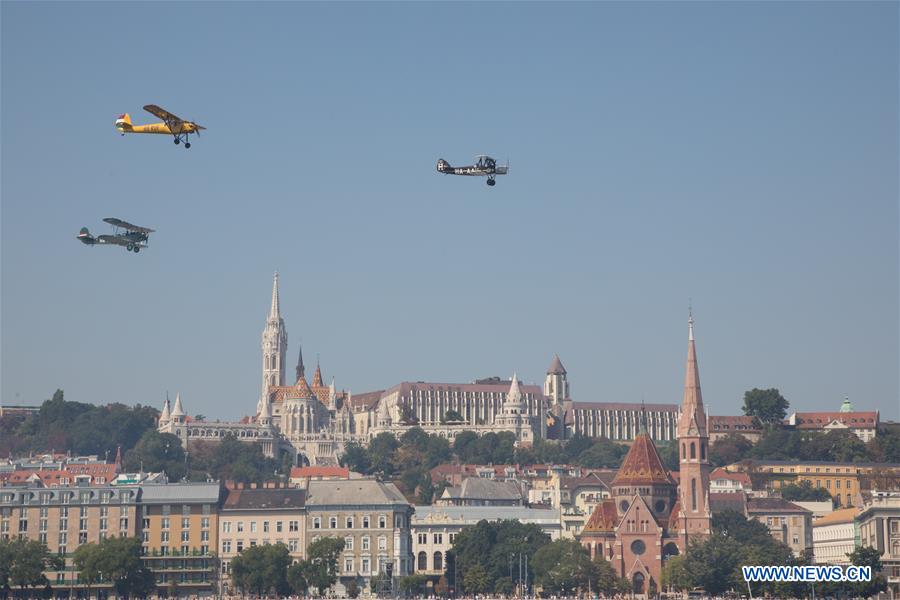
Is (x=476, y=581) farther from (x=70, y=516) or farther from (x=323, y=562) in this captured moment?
(x=70, y=516)

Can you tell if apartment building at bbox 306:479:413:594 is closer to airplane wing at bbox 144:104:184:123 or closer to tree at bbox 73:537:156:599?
tree at bbox 73:537:156:599

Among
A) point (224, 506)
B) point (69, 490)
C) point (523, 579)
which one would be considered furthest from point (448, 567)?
point (69, 490)

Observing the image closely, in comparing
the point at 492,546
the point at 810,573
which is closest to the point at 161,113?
the point at 810,573

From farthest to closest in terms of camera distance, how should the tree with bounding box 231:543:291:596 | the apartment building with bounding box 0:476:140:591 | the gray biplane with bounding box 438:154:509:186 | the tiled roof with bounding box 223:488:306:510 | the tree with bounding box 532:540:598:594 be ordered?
the tiled roof with bounding box 223:488:306:510
the tree with bounding box 532:540:598:594
the apartment building with bounding box 0:476:140:591
the tree with bounding box 231:543:291:596
the gray biplane with bounding box 438:154:509:186

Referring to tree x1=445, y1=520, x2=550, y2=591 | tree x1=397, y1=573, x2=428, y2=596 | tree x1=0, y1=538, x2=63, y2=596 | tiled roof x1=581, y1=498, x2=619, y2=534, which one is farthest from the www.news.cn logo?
tree x1=0, y1=538, x2=63, y2=596

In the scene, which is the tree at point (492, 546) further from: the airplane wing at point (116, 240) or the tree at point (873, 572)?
the airplane wing at point (116, 240)

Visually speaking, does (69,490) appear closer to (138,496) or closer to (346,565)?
(138,496)
